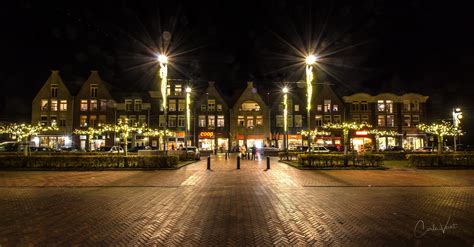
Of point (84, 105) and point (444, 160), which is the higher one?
point (84, 105)

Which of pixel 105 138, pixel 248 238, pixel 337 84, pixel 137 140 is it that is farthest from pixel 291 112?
pixel 248 238

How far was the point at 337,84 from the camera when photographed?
6309 centimetres

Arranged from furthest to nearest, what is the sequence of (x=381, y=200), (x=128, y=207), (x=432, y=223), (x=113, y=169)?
1. (x=113, y=169)
2. (x=381, y=200)
3. (x=128, y=207)
4. (x=432, y=223)

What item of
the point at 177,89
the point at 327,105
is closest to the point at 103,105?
the point at 177,89

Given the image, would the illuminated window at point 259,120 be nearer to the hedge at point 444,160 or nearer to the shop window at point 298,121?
the shop window at point 298,121

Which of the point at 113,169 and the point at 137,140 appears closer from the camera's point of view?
the point at 113,169

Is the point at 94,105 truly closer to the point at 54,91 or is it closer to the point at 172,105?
the point at 54,91

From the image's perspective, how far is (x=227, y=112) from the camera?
59688 mm

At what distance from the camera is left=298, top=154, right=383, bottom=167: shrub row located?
22.0m

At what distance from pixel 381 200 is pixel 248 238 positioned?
6.37m

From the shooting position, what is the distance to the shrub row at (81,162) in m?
21.7

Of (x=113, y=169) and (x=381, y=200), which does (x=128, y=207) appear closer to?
(x=381, y=200)

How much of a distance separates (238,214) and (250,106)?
51.6 m
